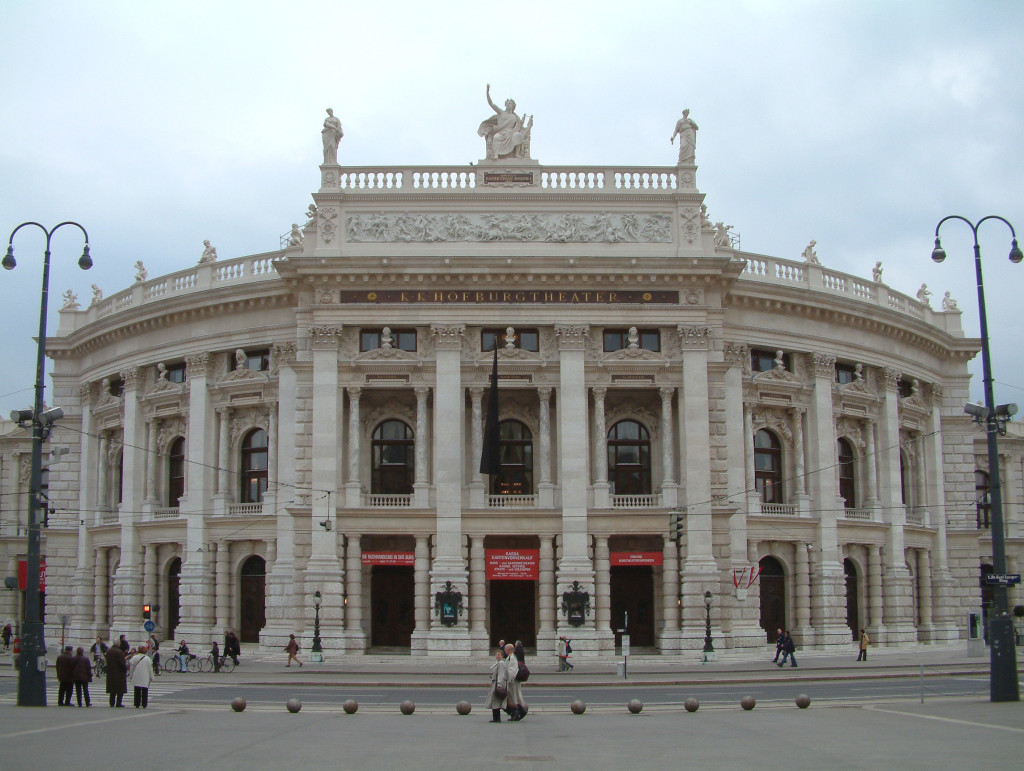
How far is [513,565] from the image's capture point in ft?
161

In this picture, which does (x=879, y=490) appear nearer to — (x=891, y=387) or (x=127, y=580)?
(x=891, y=387)

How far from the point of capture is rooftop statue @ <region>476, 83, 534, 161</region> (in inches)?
2063

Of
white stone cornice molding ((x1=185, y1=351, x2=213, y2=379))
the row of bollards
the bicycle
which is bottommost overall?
the bicycle

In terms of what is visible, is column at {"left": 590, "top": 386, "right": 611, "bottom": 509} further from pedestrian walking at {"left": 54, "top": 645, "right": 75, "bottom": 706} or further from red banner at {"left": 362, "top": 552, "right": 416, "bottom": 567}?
pedestrian walking at {"left": 54, "top": 645, "right": 75, "bottom": 706}

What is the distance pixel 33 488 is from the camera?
30.8 m

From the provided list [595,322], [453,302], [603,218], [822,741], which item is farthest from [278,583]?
[822,741]

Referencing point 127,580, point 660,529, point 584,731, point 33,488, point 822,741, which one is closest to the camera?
point 822,741

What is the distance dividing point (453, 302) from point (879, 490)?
25.0 m

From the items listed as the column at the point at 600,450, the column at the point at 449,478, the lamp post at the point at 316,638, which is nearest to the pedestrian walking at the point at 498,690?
the column at the point at 449,478

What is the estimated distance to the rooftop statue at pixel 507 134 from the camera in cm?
5241

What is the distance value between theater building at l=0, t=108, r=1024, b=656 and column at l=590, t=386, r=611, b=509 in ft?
0.38

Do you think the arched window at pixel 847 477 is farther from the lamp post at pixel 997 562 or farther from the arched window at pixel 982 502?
the lamp post at pixel 997 562

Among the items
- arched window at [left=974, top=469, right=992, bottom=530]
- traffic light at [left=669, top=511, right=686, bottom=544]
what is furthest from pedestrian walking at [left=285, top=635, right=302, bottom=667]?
arched window at [left=974, top=469, right=992, bottom=530]

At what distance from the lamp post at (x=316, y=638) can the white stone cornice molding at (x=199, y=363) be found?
44.9ft
